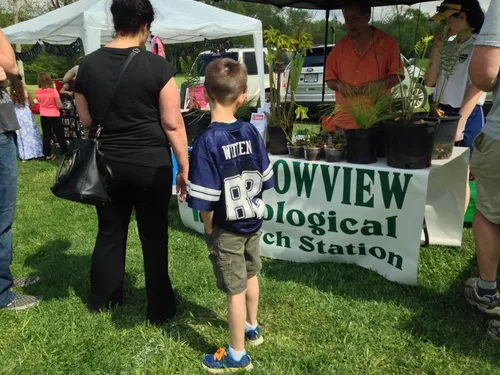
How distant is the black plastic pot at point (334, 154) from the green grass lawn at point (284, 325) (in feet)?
2.59

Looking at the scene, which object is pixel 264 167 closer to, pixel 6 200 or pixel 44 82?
pixel 6 200

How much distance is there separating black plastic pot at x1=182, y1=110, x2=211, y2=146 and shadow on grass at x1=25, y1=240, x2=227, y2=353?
4.47ft

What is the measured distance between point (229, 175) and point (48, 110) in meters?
7.25

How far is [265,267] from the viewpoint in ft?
10.6

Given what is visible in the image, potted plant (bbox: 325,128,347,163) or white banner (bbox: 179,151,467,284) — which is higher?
potted plant (bbox: 325,128,347,163)

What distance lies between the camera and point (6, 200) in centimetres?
254

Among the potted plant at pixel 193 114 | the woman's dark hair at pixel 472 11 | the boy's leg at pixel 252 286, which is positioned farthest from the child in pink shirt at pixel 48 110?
the woman's dark hair at pixel 472 11

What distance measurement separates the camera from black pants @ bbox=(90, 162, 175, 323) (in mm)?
2297

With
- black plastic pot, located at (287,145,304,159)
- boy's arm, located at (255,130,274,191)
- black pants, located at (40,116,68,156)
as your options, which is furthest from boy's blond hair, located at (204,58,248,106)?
black pants, located at (40,116,68,156)

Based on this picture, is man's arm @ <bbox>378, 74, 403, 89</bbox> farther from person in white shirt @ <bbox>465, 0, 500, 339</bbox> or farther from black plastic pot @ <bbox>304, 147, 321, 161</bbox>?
Result: person in white shirt @ <bbox>465, 0, 500, 339</bbox>

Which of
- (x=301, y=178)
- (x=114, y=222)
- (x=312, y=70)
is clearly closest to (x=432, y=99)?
(x=301, y=178)

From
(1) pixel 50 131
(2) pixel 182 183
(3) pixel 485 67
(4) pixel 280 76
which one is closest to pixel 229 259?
(2) pixel 182 183

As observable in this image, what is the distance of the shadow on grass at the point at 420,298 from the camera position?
89.7 inches

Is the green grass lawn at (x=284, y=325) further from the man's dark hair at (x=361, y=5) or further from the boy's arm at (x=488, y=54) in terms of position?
the man's dark hair at (x=361, y=5)
